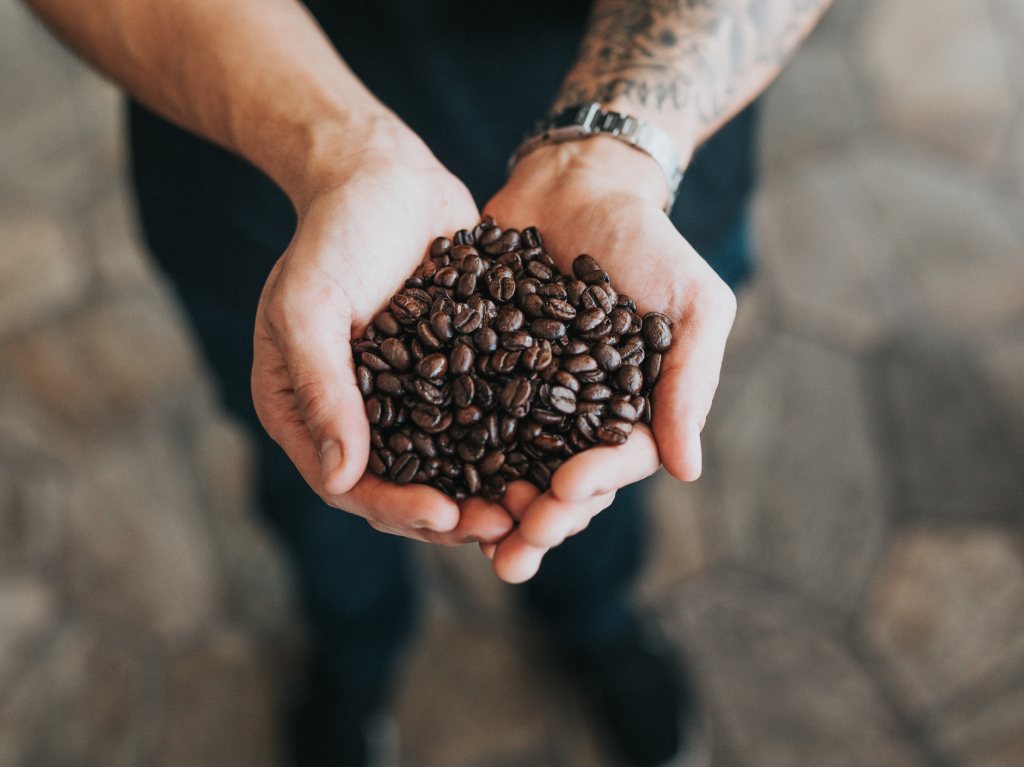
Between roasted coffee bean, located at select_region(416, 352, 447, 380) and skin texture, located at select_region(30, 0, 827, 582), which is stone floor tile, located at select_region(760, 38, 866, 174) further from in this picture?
roasted coffee bean, located at select_region(416, 352, 447, 380)

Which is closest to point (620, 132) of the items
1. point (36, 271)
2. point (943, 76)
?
point (36, 271)

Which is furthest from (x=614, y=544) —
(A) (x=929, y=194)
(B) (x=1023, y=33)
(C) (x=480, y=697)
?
(B) (x=1023, y=33)

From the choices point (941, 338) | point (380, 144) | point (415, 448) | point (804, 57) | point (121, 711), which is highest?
point (380, 144)

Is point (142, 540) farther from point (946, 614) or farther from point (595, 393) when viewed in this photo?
point (946, 614)

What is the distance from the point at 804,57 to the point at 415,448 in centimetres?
252

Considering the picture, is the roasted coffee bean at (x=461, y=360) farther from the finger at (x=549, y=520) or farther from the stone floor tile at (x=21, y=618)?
the stone floor tile at (x=21, y=618)

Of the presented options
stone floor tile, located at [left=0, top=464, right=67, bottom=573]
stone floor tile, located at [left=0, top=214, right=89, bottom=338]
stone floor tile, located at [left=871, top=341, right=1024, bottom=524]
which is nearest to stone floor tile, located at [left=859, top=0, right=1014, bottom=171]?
stone floor tile, located at [left=871, top=341, right=1024, bottom=524]

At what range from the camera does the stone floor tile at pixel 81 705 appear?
1.73 metres

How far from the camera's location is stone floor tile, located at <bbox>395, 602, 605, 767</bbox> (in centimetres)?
177

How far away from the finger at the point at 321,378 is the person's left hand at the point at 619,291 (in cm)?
18

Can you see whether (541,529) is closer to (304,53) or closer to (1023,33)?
(304,53)

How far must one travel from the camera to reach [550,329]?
979 mm

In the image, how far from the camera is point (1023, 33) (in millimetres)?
2828

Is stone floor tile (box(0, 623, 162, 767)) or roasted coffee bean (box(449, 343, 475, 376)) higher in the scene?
roasted coffee bean (box(449, 343, 475, 376))
